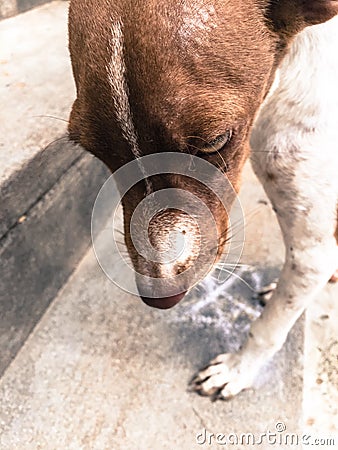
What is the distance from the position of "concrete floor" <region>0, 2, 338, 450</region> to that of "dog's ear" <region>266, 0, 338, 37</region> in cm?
131

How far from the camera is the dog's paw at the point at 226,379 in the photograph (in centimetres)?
221

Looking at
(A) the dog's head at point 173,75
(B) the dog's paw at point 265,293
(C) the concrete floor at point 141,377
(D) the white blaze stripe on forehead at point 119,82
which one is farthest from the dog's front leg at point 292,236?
(D) the white blaze stripe on forehead at point 119,82

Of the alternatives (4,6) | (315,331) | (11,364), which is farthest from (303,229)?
(4,6)

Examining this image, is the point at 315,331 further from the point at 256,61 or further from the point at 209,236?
the point at 256,61

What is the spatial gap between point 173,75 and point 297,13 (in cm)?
41

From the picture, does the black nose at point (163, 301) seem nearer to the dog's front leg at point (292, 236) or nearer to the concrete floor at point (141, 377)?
the dog's front leg at point (292, 236)

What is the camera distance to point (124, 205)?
160 cm

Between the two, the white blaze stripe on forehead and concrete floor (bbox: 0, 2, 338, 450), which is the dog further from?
concrete floor (bbox: 0, 2, 338, 450)

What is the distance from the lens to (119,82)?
129cm

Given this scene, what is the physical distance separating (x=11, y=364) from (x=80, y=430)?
404mm

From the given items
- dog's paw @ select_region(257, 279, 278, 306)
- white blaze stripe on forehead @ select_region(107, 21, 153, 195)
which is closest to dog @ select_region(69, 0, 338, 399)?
white blaze stripe on forehead @ select_region(107, 21, 153, 195)

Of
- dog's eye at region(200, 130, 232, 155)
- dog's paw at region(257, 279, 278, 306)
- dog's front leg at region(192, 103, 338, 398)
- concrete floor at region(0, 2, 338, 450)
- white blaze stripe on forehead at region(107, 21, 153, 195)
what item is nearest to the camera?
white blaze stripe on forehead at region(107, 21, 153, 195)

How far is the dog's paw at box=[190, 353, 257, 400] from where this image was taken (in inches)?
86.8

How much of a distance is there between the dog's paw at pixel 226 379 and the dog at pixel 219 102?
16.8 inches
